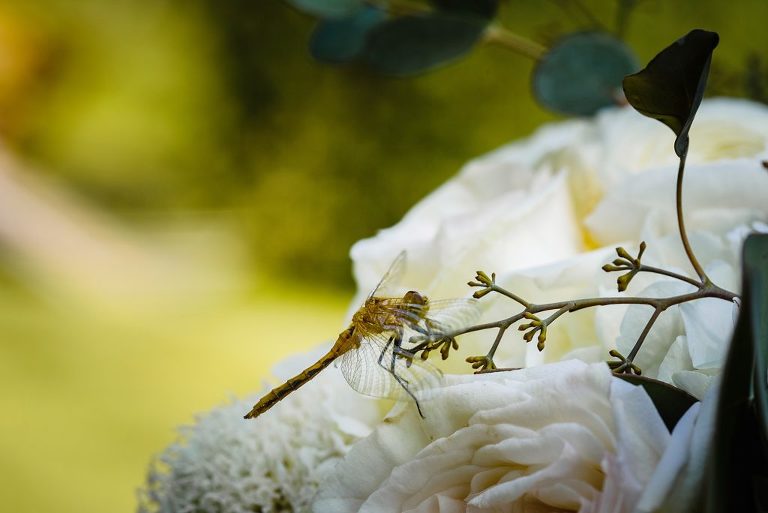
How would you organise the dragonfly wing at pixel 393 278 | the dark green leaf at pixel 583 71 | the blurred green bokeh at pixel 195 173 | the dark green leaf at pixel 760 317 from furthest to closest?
the blurred green bokeh at pixel 195 173 < the dark green leaf at pixel 583 71 < the dragonfly wing at pixel 393 278 < the dark green leaf at pixel 760 317

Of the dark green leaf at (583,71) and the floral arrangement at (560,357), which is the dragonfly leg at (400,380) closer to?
the floral arrangement at (560,357)

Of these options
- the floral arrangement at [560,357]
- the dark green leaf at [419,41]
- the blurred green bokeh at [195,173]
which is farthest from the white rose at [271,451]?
→ the blurred green bokeh at [195,173]

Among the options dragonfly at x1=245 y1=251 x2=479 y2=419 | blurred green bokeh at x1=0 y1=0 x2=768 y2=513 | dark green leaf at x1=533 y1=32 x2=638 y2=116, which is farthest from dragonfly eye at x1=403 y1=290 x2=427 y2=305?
blurred green bokeh at x1=0 y1=0 x2=768 y2=513

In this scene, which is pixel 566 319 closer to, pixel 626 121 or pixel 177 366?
pixel 626 121

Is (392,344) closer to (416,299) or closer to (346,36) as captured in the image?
(416,299)

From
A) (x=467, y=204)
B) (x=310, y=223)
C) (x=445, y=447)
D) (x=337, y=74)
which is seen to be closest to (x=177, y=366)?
(x=310, y=223)

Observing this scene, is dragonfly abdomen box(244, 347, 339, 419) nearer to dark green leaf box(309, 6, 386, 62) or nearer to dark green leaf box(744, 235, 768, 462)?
dark green leaf box(744, 235, 768, 462)
